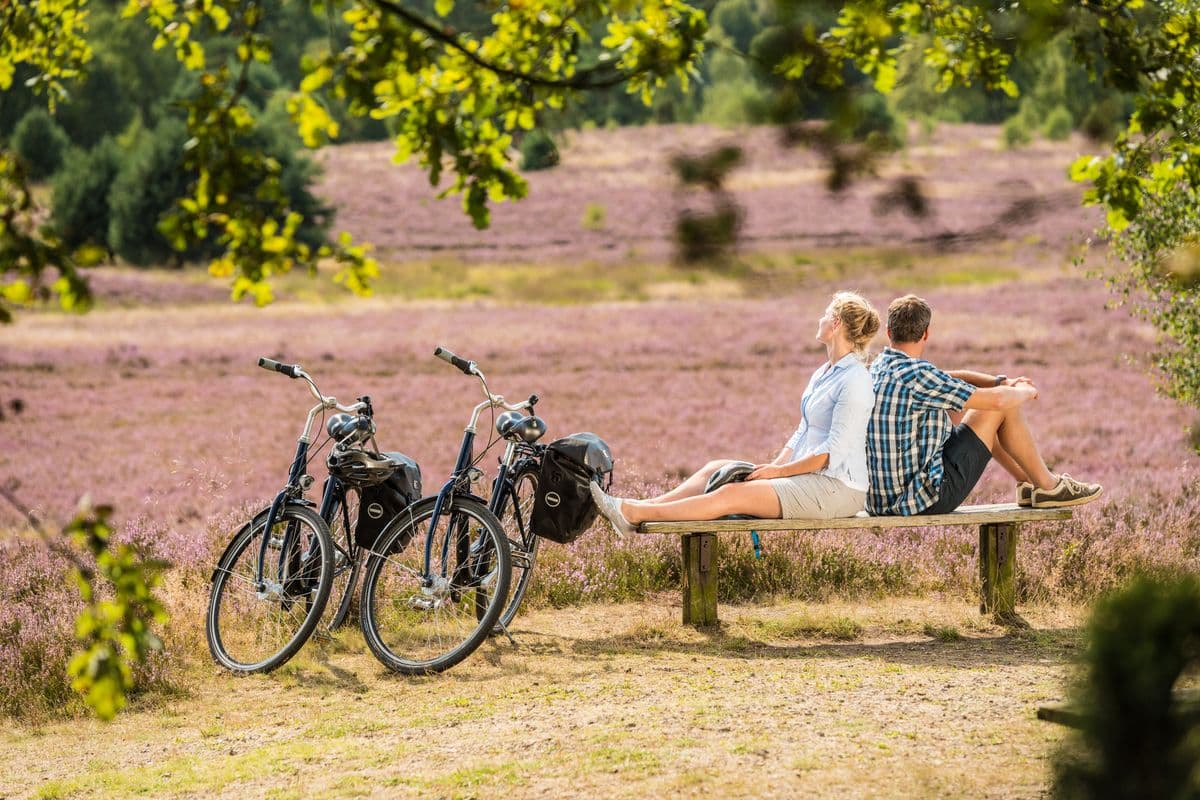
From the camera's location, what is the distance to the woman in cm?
659

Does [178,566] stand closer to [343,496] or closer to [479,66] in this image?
[343,496]

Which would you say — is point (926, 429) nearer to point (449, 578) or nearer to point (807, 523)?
point (807, 523)

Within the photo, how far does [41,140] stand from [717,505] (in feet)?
186

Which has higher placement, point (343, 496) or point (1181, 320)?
point (1181, 320)

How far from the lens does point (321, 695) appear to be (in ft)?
20.3

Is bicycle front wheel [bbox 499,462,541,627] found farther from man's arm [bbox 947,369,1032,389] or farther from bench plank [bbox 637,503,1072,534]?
man's arm [bbox 947,369,1032,389]

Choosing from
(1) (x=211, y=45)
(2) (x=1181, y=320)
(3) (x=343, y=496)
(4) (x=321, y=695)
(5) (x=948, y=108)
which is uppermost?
(1) (x=211, y=45)

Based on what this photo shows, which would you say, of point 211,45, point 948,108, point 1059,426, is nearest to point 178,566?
point 948,108

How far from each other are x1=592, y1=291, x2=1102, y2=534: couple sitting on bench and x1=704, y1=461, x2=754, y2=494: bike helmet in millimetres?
45

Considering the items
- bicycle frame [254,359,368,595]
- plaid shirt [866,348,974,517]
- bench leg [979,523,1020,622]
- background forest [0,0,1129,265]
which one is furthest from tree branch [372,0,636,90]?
bench leg [979,523,1020,622]

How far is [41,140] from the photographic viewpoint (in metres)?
57.1

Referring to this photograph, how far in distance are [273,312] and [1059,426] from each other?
2082 centimetres

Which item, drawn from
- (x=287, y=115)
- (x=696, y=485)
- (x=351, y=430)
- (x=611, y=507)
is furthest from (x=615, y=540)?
(x=287, y=115)

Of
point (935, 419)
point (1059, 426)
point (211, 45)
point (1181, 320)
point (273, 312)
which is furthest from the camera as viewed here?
point (211, 45)
